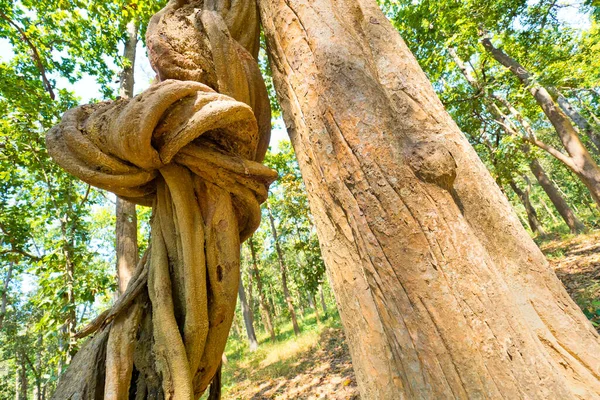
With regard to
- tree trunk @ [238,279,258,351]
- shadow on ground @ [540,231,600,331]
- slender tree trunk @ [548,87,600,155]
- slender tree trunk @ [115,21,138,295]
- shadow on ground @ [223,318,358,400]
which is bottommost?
shadow on ground @ [223,318,358,400]

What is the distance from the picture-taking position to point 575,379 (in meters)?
0.74

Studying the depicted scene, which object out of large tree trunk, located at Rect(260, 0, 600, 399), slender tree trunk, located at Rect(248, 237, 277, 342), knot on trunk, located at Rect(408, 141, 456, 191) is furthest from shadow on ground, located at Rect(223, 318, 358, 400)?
knot on trunk, located at Rect(408, 141, 456, 191)

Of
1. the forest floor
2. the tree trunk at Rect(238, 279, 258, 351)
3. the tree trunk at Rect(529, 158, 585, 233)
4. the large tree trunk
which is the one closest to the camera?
the large tree trunk

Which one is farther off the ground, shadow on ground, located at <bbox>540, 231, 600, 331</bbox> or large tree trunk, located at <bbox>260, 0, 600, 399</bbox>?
large tree trunk, located at <bbox>260, 0, 600, 399</bbox>

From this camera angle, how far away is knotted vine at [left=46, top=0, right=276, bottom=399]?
108 cm

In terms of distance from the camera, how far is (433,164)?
0.73 metres

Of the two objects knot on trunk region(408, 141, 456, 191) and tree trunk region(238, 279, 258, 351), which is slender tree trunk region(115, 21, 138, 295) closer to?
knot on trunk region(408, 141, 456, 191)

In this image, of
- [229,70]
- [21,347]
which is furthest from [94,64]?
[21,347]

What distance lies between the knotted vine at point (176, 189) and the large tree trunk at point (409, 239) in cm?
32

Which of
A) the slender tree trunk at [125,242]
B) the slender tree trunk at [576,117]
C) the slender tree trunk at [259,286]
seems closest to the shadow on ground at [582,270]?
the slender tree trunk at [576,117]

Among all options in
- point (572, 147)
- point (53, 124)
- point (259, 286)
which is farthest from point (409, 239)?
point (259, 286)

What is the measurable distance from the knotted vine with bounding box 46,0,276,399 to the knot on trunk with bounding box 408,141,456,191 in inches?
27.0

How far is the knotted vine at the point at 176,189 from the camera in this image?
1.08 m

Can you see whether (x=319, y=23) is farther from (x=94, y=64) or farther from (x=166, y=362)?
(x=94, y=64)
